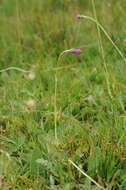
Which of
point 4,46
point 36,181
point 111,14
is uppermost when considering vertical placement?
point 111,14

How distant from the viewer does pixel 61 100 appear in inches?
86.7

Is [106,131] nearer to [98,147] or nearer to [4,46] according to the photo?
[98,147]

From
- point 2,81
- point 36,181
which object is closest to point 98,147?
point 36,181

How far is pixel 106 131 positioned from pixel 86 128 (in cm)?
12

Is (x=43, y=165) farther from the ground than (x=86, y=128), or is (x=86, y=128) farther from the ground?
(x=86, y=128)

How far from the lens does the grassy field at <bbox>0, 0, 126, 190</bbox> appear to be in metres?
1.74

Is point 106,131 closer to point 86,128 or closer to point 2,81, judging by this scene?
point 86,128

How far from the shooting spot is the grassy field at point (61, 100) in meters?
1.74

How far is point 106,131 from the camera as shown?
1.86 meters

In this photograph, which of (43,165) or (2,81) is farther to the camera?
(2,81)

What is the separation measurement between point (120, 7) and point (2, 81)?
0.87 m

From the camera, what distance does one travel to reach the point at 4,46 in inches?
111

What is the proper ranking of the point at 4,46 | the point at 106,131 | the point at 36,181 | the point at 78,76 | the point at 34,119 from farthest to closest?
the point at 4,46 → the point at 78,76 → the point at 34,119 → the point at 106,131 → the point at 36,181

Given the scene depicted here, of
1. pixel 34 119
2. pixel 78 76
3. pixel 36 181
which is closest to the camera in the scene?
pixel 36 181
